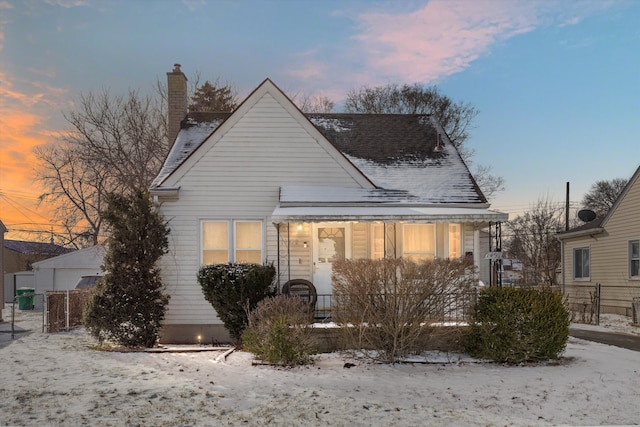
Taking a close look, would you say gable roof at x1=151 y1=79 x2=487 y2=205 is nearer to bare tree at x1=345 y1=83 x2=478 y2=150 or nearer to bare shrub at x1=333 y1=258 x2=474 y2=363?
bare shrub at x1=333 y1=258 x2=474 y2=363

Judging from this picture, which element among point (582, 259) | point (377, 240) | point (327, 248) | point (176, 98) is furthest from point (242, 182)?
point (582, 259)

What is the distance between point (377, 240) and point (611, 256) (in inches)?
450

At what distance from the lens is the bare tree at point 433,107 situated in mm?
30984

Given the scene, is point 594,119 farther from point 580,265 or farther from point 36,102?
point 36,102

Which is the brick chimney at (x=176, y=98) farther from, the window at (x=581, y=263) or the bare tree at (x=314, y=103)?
the window at (x=581, y=263)

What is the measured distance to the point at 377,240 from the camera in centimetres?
1240

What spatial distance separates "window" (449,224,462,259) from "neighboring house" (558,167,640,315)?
8766 millimetres

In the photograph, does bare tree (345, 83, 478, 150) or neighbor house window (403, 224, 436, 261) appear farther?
bare tree (345, 83, 478, 150)

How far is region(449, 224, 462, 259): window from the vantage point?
1235 cm

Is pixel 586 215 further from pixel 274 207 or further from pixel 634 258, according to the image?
pixel 274 207

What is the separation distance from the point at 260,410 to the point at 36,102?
1470cm

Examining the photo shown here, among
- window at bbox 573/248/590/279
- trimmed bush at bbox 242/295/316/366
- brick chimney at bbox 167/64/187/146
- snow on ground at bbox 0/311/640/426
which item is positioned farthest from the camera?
window at bbox 573/248/590/279

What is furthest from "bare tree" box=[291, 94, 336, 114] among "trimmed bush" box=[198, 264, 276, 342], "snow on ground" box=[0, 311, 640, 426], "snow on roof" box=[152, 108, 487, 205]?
"snow on ground" box=[0, 311, 640, 426]

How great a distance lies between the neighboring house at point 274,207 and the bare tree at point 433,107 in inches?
749
